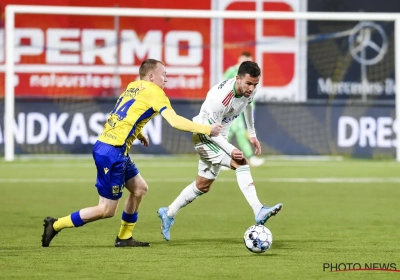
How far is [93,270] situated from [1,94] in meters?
16.0

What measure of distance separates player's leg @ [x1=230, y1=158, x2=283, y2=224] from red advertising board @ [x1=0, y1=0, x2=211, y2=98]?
44.4 ft

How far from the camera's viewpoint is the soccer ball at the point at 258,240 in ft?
25.8

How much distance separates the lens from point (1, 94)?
22.4 metres

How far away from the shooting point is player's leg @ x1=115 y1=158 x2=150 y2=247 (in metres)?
8.41

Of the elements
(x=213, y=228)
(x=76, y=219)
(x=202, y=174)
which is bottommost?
(x=213, y=228)

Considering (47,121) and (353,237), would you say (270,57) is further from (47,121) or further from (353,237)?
(353,237)

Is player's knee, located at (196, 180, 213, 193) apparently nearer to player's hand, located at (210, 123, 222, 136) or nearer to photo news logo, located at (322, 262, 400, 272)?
player's hand, located at (210, 123, 222, 136)

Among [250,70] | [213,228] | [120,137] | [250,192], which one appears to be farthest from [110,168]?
[213,228]

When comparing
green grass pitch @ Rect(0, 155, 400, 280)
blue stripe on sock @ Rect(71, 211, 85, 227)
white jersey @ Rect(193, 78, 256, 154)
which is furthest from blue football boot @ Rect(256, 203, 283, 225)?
blue stripe on sock @ Rect(71, 211, 85, 227)

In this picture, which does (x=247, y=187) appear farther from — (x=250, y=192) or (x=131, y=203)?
(x=131, y=203)

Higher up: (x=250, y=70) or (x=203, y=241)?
(x=250, y=70)

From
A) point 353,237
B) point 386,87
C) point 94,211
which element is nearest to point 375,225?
point 353,237

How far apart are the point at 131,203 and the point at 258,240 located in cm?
131

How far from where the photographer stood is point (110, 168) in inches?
319
